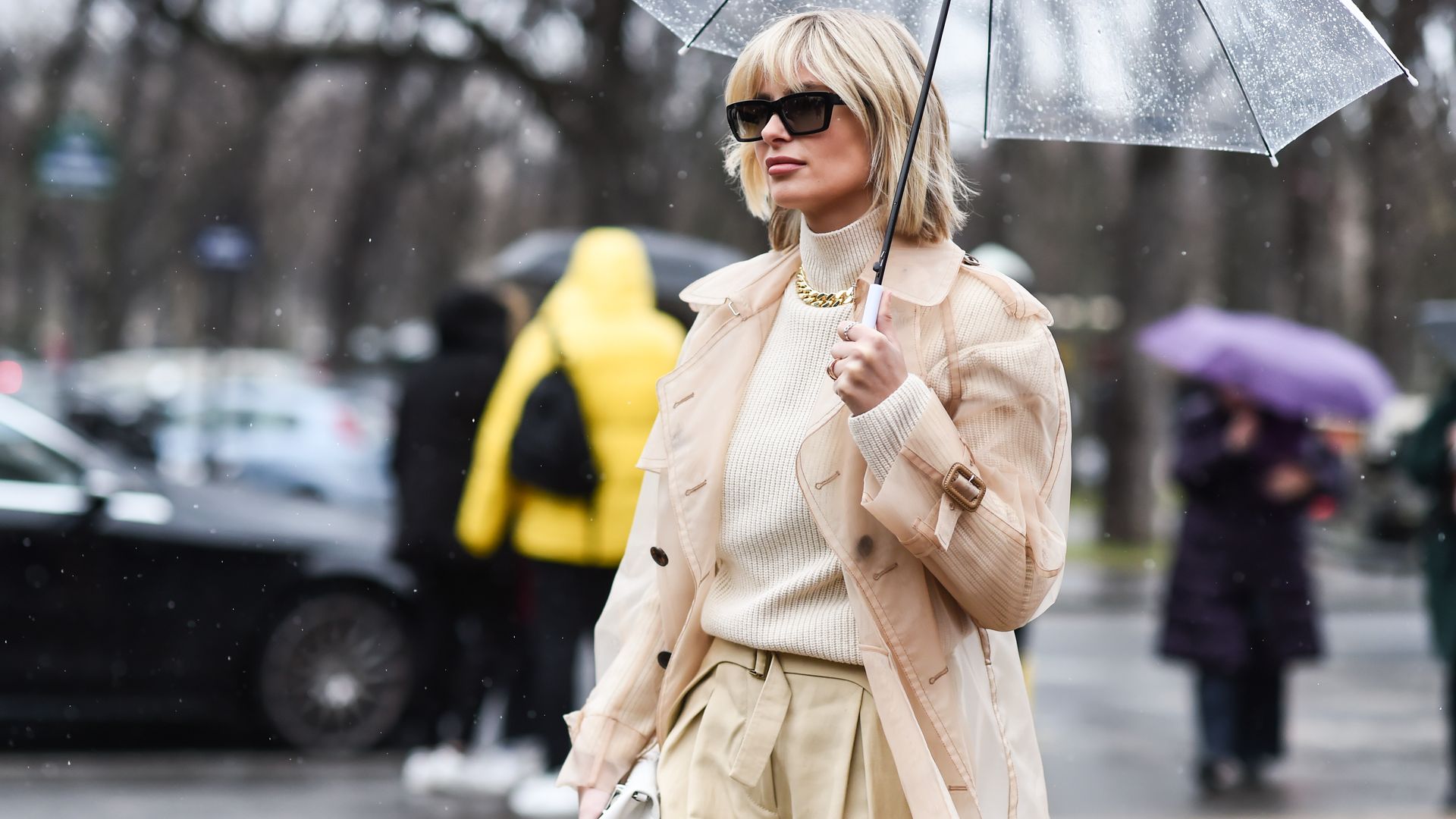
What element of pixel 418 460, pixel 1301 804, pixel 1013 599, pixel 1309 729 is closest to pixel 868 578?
pixel 1013 599

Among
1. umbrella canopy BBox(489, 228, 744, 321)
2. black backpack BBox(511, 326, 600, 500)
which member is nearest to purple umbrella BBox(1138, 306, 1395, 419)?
umbrella canopy BBox(489, 228, 744, 321)

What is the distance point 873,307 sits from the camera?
7.86ft

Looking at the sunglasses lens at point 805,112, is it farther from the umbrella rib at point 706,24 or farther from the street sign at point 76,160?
the street sign at point 76,160

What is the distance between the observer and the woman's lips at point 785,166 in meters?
2.59

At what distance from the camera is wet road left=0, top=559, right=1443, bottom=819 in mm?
6531

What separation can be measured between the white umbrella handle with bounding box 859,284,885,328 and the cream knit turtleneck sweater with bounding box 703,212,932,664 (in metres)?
0.20

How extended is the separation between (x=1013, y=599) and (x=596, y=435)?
365cm

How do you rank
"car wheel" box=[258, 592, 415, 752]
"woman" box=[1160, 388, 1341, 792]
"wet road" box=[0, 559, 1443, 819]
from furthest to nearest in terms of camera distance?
1. "car wheel" box=[258, 592, 415, 752]
2. "woman" box=[1160, 388, 1341, 792]
3. "wet road" box=[0, 559, 1443, 819]

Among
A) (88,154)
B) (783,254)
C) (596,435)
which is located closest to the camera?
(783,254)

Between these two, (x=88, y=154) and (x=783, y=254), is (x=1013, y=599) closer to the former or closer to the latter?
(x=783, y=254)

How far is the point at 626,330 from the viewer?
19.7 ft

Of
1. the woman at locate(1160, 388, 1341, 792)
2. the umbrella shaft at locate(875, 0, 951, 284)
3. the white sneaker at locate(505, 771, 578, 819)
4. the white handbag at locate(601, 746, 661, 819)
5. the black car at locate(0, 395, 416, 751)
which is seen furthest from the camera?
the woman at locate(1160, 388, 1341, 792)

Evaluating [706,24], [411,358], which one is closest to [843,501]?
[706,24]

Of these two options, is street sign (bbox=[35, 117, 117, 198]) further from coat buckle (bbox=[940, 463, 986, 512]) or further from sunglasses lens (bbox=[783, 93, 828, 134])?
coat buckle (bbox=[940, 463, 986, 512])
